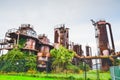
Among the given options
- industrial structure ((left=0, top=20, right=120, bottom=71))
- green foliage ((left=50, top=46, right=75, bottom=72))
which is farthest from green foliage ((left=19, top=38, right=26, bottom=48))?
green foliage ((left=50, top=46, right=75, bottom=72))

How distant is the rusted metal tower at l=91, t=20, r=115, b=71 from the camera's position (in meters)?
45.8

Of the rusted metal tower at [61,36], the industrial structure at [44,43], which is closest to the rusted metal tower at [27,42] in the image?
the industrial structure at [44,43]

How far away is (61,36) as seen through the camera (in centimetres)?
5278

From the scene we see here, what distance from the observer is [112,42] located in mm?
47938

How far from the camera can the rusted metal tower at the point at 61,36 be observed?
52.6 meters

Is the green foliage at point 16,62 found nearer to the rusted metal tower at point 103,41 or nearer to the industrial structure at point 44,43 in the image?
the industrial structure at point 44,43

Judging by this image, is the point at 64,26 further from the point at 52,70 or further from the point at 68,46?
the point at 52,70

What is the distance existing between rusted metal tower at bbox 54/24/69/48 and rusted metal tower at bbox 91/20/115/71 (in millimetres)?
8585

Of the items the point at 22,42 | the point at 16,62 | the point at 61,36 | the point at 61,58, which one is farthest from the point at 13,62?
the point at 61,36

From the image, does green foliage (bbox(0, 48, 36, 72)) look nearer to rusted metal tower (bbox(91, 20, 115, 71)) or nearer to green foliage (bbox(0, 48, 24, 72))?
green foliage (bbox(0, 48, 24, 72))

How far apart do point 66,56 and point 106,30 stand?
1247cm

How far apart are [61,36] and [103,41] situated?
1185cm

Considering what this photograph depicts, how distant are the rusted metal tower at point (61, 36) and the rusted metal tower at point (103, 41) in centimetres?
859

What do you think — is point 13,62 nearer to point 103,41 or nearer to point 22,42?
point 22,42
